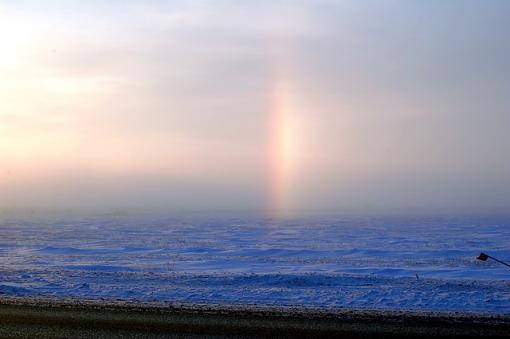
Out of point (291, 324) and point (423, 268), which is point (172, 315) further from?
point (423, 268)

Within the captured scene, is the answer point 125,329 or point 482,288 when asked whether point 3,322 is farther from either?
point 482,288

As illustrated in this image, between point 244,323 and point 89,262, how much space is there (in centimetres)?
2217

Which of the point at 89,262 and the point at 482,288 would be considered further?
the point at 89,262

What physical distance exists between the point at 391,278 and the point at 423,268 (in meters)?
5.86

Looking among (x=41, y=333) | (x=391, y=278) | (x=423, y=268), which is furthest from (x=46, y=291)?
(x=423, y=268)

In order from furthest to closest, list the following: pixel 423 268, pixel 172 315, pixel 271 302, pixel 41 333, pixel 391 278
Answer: pixel 423 268 → pixel 391 278 → pixel 271 302 → pixel 172 315 → pixel 41 333

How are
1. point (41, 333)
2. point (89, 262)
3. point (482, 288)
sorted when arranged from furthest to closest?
point (89, 262), point (482, 288), point (41, 333)

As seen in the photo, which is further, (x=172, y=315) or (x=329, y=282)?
(x=329, y=282)

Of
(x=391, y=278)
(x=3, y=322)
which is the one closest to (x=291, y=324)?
(x=3, y=322)

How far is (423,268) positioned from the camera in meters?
29.3

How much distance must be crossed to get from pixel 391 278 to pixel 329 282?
11.1 feet

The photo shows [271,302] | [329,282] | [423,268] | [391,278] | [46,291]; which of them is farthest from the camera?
[423,268]

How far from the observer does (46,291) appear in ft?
62.3

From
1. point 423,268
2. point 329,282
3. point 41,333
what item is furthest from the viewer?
point 423,268
